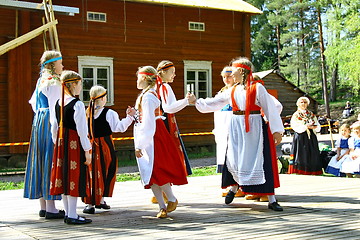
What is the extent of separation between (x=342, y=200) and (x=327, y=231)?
177 cm

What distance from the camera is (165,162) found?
516 centimetres

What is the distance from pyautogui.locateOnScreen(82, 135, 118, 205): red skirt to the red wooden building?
29.9ft

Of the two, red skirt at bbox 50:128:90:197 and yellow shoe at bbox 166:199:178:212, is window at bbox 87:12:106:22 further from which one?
yellow shoe at bbox 166:199:178:212

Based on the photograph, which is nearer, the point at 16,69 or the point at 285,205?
the point at 285,205

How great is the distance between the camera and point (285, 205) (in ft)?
18.6

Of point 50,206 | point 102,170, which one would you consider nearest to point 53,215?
point 50,206

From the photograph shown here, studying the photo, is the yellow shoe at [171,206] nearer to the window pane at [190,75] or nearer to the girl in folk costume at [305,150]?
the girl in folk costume at [305,150]

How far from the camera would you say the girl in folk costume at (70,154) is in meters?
4.82

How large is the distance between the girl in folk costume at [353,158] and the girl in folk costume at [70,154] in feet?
19.3

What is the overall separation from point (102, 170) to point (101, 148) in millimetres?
247

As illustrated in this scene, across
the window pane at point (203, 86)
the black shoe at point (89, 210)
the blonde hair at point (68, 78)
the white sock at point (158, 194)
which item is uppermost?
the window pane at point (203, 86)

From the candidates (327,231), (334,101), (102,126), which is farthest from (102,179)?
(334,101)

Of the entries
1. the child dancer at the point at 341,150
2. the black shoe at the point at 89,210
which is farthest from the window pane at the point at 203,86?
the black shoe at the point at 89,210

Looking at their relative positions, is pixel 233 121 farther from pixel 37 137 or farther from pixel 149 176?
pixel 37 137
